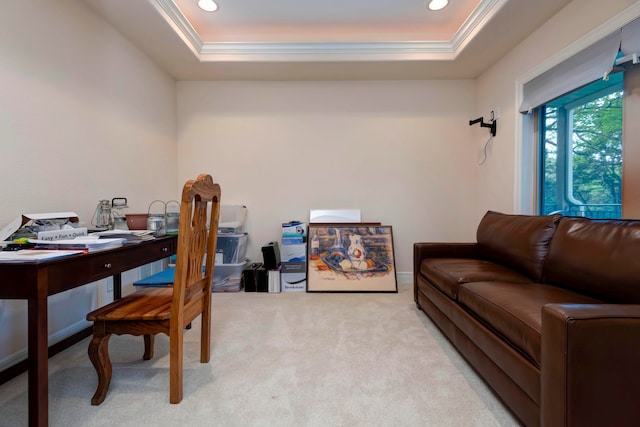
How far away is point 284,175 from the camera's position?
3.50 metres

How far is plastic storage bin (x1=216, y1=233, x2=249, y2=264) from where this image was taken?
10.6 feet

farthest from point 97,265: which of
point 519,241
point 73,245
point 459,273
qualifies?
point 519,241

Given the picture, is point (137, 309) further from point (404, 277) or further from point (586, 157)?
point (586, 157)

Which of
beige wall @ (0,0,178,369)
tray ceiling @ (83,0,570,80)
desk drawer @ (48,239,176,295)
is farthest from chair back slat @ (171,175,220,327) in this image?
tray ceiling @ (83,0,570,80)

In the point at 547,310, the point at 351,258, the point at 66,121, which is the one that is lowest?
the point at 351,258

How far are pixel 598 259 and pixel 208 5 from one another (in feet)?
10.9

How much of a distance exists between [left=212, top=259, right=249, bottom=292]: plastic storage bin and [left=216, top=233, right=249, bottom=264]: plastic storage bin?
0.06 meters

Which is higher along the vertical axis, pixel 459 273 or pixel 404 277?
pixel 459 273

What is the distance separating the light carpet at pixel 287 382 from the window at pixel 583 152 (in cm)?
154

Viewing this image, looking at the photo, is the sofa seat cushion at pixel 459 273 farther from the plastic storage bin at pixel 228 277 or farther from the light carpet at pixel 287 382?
the plastic storage bin at pixel 228 277

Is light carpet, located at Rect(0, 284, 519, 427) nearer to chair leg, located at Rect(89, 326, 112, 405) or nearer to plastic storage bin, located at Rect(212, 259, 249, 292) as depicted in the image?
chair leg, located at Rect(89, 326, 112, 405)

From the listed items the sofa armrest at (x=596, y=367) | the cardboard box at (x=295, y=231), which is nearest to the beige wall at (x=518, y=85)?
the sofa armrest at (x=596, y=367)

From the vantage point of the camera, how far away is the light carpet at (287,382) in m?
1.29

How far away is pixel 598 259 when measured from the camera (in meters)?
1.44
